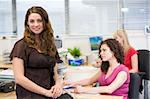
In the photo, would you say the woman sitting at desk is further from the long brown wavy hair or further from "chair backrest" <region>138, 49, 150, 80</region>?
"chair backrest" <region>138, 49, 150, 80</region>

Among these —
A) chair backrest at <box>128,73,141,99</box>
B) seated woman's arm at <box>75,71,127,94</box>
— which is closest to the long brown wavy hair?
seated woman's arm at <box>75,71,127,94</box>

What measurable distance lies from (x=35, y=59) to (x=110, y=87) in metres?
0.66

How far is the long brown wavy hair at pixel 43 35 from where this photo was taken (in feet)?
6.09

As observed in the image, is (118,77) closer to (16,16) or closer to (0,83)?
(0,83)

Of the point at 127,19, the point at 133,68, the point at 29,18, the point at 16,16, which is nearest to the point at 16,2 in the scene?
the point at 16,16

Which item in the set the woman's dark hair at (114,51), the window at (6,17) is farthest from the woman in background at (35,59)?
the window at (6,17)

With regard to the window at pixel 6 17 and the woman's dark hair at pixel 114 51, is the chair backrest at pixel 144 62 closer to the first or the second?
the woman's dark hair at pixel 114 51

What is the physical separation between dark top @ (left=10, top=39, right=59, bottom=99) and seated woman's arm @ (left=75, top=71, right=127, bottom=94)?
30cm

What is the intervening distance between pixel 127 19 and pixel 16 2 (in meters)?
2.14

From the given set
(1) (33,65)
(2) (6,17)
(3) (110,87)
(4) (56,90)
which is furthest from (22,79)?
(2) (6,17)

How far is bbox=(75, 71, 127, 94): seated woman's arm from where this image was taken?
81.7 inches

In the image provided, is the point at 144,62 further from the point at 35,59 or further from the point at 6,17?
the point at 6,17

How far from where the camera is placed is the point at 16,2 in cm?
521

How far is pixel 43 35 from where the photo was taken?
192 centimetres
